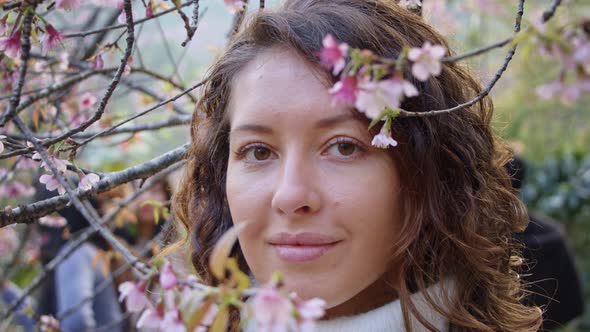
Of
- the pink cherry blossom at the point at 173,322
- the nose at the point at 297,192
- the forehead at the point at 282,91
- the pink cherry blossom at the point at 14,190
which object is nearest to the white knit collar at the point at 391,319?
the nose at the point at 297,192

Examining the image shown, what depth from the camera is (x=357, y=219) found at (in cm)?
102

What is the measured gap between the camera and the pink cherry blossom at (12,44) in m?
0.99

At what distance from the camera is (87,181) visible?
42.6 inches

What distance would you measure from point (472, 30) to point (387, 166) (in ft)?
15.7

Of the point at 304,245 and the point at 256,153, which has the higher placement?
the point at 256,153

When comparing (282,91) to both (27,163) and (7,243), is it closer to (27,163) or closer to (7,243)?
(27,163)

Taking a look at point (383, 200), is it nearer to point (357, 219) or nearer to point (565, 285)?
point (357, 219)

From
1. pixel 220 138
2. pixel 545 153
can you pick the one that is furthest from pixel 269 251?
pixel 545 153

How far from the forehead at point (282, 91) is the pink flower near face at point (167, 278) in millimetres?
355

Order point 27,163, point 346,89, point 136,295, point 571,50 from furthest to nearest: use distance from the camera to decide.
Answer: point 27,163 → point 136,295 → point 346,89 → point 571,50

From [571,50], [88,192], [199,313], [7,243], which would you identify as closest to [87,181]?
[88,192]

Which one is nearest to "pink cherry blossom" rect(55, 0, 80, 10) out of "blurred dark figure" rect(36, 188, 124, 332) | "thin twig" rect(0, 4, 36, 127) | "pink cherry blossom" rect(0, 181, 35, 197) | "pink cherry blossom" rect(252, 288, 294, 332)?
"thin twig" rect(0, 4, 36, 127)

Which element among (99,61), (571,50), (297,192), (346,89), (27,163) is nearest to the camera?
(571,50)

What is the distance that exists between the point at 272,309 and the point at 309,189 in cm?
38
